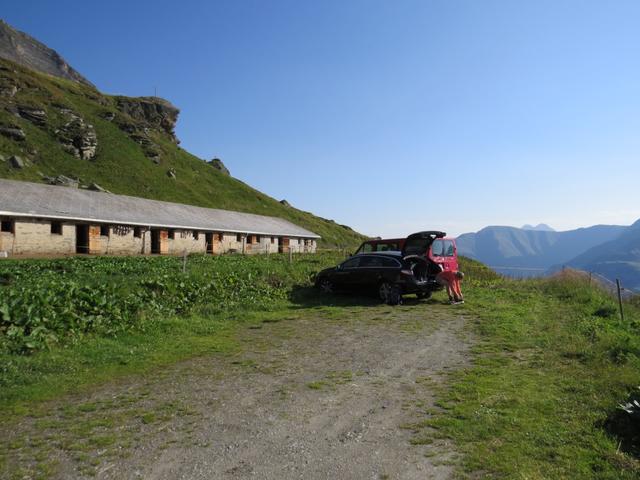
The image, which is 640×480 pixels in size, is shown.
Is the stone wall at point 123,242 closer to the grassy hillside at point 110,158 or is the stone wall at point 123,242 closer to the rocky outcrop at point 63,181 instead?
the rocky outcrop at point 63,181

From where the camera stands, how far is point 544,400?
232 inches

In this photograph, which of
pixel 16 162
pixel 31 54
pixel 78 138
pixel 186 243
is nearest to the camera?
pixel 186 243

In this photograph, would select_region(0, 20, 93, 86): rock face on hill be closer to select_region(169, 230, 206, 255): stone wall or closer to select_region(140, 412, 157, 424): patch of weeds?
select_region(169, 230, 206, 255): stone wall

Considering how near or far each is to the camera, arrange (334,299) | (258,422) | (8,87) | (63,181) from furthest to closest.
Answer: (8,87)
(63,181)
(334,299)
(258,422)

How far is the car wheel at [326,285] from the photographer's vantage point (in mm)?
17062

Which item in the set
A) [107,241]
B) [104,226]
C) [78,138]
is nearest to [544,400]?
[107,241]

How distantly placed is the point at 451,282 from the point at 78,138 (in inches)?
2648

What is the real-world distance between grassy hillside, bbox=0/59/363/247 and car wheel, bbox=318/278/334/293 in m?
47.8

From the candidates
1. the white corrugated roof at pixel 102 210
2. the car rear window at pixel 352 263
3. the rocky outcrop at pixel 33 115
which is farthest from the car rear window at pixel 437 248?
the rocky outcrop at pixel 33 115

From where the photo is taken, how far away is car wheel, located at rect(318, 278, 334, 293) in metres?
17.1

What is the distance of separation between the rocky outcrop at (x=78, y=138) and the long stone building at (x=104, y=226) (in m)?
30.0

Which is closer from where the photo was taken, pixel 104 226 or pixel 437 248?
pixel 437 248

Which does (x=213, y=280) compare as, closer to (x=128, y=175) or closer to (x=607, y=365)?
(x=607, y=365)

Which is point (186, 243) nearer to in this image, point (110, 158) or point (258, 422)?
point (258, 422)
